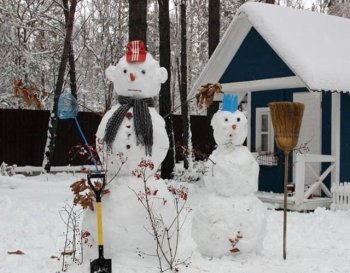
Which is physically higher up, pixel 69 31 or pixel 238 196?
pixel 69 31

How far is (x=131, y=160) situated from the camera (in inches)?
224

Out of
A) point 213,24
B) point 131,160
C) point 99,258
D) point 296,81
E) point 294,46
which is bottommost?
point 99,258

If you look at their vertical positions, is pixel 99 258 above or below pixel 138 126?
below

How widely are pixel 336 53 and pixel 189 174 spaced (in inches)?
209

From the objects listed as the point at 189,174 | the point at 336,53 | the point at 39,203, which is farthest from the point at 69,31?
the point at 336,53

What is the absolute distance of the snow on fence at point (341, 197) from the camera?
1011 centimetres

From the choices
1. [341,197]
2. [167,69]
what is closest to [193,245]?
[341,197]

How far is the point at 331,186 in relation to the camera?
1105 centimetres

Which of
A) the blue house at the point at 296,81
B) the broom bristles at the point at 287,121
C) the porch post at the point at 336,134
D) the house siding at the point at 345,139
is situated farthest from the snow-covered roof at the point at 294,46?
the broom bristles at the point at 287,121

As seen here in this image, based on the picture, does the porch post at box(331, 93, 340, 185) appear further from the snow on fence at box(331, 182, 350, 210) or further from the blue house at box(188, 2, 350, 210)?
the snow on fence at box(331, 182, 350, 210)

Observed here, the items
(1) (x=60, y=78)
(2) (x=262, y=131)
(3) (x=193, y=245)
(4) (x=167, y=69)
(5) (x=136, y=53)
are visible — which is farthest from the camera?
(1) (x=60, y=78)

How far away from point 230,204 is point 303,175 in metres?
4.67

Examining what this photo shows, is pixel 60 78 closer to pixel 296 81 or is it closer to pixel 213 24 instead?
pixel 213 24

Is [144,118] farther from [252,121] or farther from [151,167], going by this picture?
[252,121]
